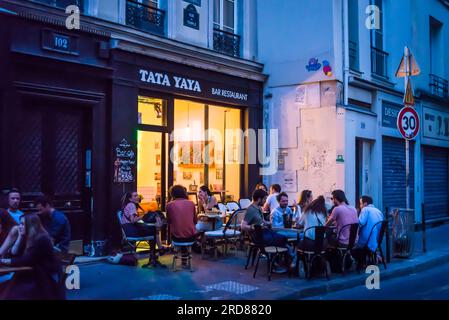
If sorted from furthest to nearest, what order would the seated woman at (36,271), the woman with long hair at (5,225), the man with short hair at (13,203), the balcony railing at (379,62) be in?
the balcony railing at (379,62) < the man with short hair at (13,203) < the woman with long hair at (5,225) < the seated woman at (36,271)

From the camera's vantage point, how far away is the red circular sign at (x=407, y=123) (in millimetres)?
11000

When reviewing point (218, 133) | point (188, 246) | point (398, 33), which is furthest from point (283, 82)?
point (188, 246)

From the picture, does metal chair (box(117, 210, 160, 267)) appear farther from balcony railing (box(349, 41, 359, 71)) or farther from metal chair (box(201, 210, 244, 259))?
balcony railing (box(349, 41, 359, 71))

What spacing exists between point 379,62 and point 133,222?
10.1 metres

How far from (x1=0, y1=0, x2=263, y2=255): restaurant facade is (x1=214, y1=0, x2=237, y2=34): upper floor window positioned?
44.3 inches

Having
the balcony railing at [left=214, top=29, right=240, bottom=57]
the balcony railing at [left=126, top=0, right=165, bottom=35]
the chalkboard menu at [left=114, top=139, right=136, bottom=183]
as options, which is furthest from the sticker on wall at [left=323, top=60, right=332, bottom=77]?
the chalkboard menu at [left=114, top=139, right=136, bottom=183]

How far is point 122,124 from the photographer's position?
1031 centimetres

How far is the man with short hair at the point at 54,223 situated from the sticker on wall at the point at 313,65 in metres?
8.32

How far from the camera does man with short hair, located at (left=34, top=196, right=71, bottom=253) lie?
731 cm

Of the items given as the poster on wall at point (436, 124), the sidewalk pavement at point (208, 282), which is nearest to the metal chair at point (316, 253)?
the sidewalk pavement at point (208, 282)

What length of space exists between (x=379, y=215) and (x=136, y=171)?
16.1ft

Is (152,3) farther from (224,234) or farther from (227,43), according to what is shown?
(224,234)

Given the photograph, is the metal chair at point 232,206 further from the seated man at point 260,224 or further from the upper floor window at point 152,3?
the upper floor window at point 152,3

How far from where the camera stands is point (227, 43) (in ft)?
43.2
